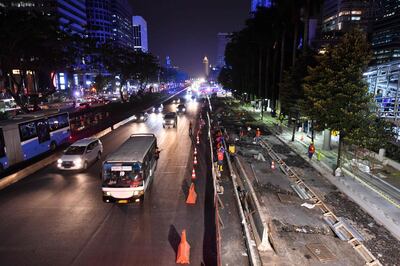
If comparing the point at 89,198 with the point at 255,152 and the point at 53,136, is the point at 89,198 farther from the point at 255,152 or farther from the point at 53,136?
the point at 255,152

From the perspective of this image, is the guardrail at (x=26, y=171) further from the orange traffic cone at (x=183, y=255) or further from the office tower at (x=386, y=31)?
the office tower at (x=386, y=31)

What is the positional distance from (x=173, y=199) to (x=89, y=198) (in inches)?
167

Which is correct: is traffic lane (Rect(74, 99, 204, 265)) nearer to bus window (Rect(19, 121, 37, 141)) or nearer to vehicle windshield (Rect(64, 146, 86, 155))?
vehicle windshield (Rect(64, 146, 86, 155))

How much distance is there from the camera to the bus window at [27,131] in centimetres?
1939

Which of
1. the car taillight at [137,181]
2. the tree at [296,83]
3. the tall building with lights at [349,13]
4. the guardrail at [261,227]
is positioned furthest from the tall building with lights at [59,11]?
the tall building with lights at [349,13]

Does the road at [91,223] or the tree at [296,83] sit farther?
the tree at [296,83]

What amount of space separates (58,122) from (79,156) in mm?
7957

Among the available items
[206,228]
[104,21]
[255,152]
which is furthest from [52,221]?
[104,21]

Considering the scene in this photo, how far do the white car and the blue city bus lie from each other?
320cm

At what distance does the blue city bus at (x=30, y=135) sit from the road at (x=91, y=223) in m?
2.27

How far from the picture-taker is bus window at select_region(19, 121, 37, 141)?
63.6 ft

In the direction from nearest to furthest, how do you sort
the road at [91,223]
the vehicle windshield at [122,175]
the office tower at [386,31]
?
the road at [91,223]
the vehicle windshield at [122,175]
the office tower at [386,31]

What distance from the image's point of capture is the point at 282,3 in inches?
1513

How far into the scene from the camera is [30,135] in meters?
20.3
